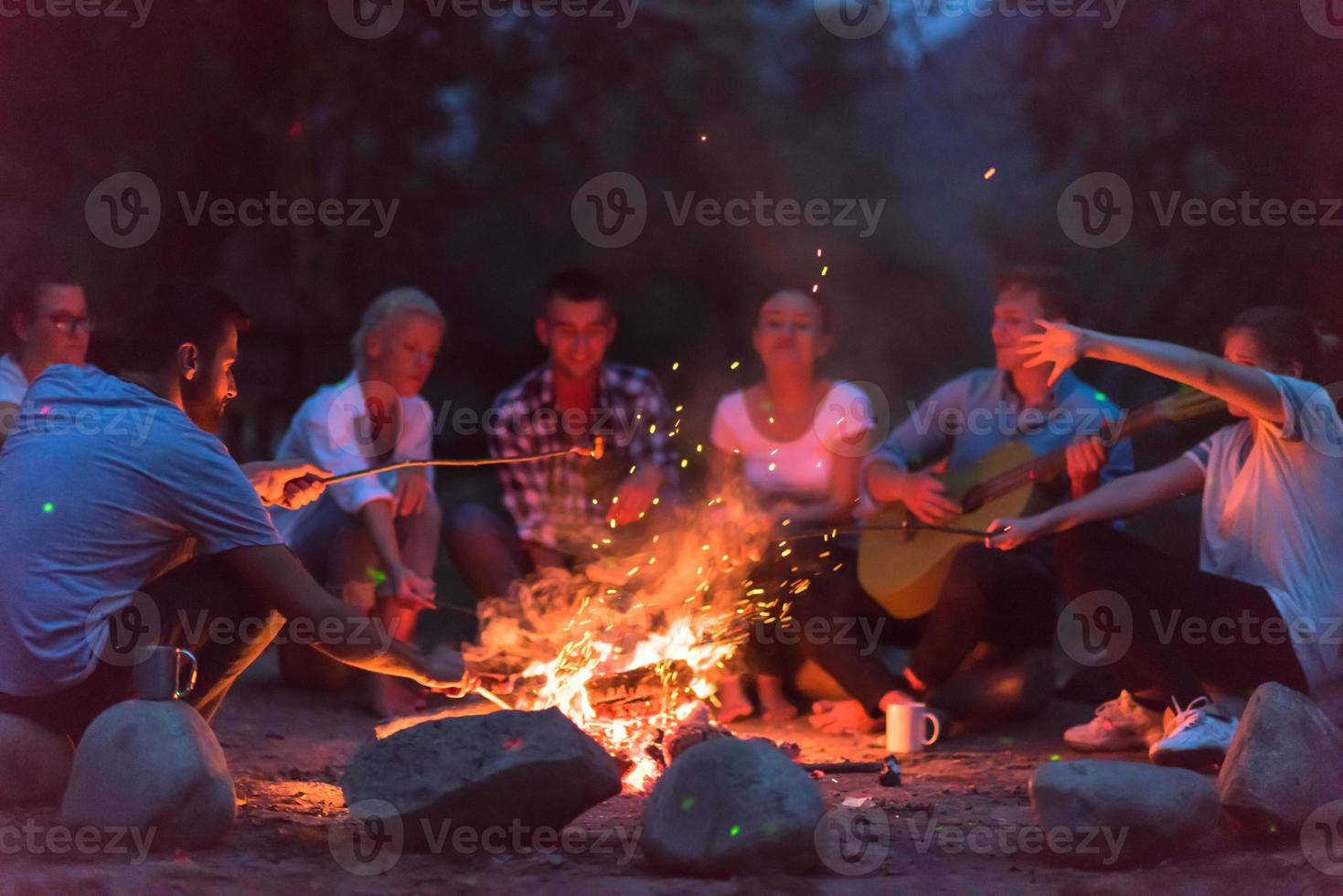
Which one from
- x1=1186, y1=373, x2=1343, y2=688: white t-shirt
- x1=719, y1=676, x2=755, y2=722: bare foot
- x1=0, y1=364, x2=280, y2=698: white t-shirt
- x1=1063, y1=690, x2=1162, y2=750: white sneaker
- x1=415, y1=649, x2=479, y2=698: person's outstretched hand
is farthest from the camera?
x1=719, y1=676, x2=755, y2=722: bare foot

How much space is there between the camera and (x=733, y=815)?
3525 millimetres

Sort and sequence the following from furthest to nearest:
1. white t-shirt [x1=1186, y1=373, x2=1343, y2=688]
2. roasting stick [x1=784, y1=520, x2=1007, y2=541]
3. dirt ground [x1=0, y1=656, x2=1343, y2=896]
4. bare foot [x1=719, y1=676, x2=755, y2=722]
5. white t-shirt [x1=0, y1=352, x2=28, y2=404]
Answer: bare foot [x1=719, y1=676, x2=755, y2=722] < roasting stick [x1=784, y1=520, x2=1007, y2=541] < white t-shirt [x1=0, y1=352, x2=28, y2=404] < white t-shirt [x1=1186, y1=373, x2=1343, y2=688] < dirt ground [x1=0, y1=656, x2=1343, y2=896]

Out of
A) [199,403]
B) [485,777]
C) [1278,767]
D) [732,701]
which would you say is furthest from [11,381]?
[1278,767]

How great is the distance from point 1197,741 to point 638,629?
2.05 m

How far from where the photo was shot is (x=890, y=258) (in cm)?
1268

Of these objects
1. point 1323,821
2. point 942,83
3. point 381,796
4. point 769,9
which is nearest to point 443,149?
point 769,9

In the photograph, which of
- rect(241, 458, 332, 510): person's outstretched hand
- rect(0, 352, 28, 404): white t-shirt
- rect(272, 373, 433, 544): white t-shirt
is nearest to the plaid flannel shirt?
rect(272, 373, 433, 544): white t-shirt

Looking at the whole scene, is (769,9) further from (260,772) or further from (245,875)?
(245,875)

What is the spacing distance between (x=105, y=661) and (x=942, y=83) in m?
8.77

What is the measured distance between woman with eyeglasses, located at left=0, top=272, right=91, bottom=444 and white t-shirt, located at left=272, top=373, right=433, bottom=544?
1085 mm

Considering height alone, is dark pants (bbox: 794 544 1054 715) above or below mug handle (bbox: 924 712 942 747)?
above

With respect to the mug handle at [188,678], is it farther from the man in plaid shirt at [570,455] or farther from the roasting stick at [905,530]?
the roasting stick at [905,530]

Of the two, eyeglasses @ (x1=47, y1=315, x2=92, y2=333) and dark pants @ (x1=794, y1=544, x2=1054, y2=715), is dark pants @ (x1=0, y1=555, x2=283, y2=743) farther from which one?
dark pants @ (x1=794, y1=544, x2=1054, y2=715)

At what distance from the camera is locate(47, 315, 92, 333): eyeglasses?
5734 mm
